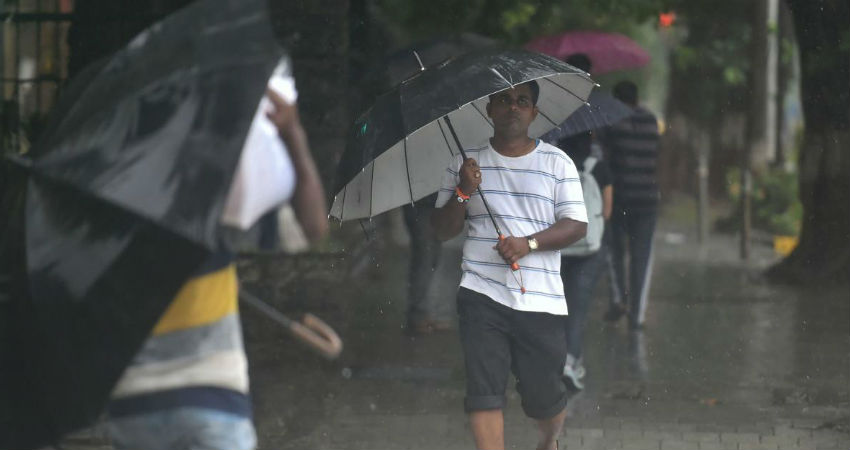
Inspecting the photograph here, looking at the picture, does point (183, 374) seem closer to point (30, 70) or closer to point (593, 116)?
point (593, 116)

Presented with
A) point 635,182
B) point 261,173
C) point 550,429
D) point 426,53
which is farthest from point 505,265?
point 635,182

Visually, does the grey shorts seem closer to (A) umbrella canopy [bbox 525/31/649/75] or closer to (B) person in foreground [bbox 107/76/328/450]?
(B) person in foreground [bbox 107/76/328/450]

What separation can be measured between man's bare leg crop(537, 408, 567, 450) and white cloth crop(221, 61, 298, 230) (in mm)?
2691

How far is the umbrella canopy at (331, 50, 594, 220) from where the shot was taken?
17.7 feet

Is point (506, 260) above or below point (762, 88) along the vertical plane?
above

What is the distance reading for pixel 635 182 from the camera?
395 inches

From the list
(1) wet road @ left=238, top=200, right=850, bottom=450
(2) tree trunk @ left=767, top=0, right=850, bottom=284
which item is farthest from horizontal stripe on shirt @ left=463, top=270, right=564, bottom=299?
(2) tree trunk @ left=767, top=0, right=850, bottom=284

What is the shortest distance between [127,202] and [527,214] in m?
2.49

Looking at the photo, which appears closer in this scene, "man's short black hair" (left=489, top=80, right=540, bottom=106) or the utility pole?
"man's short black hair" (left=489, top=80, right=540, bottom=106)

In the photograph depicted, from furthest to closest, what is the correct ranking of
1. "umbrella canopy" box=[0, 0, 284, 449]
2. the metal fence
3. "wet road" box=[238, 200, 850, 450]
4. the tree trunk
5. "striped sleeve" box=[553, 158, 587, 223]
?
the tree trunk → the metal fence → "wet road" box=[238, 200, 850, 450] → "striped sleeve" box=[553, 158, 587, 223] → "umbrella canopy" box=[0, 0, 284, 449]

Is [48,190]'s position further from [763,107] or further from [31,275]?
[763,107]


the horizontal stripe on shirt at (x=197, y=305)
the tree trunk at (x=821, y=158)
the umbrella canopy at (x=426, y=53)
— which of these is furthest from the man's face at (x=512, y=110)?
the tree trunk at (x=821, y=158)

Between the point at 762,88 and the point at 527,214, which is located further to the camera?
the point at 762,88

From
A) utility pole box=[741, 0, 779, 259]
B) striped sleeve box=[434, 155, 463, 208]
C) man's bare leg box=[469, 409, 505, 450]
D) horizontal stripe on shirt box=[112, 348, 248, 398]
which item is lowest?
utility pole box=[741, 0, 779, 259]
